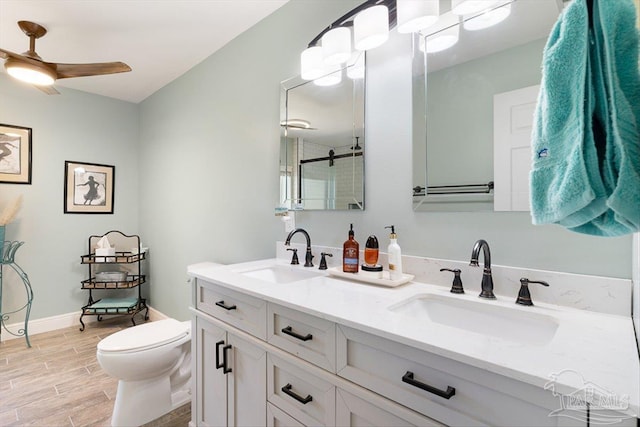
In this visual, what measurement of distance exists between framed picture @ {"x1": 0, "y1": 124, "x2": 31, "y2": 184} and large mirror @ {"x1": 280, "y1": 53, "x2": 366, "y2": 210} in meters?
2.85

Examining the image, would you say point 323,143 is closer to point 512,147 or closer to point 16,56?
point 512,147

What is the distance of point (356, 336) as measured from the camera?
84 cm

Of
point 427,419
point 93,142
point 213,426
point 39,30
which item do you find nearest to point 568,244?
point 427,419

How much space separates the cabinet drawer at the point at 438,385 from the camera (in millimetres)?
591

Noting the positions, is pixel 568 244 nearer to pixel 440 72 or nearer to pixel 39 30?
pixel 440 72

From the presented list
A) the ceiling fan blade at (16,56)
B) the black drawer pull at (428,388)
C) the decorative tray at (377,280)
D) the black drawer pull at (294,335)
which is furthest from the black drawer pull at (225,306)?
the ceiling fan blade at (16,56)

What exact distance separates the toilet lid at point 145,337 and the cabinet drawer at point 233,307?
0.44 m

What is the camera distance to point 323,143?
176 cm

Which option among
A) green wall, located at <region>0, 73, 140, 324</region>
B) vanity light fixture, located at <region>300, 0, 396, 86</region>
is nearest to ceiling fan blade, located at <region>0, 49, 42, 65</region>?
green wall, located at <region>0, 73, 140, 324</region>

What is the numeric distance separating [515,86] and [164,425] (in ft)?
8.00

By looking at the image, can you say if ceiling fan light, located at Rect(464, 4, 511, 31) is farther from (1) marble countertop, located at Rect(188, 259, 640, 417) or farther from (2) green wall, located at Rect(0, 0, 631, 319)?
(1) marble countertop, located at Rect(188, 259, 640, 417)

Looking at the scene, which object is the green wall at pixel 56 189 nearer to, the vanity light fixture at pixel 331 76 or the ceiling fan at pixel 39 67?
the ceiling fan at pixel 39 67

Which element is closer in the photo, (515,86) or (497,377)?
(497,377)

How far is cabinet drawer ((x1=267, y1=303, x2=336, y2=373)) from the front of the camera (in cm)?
91
